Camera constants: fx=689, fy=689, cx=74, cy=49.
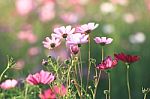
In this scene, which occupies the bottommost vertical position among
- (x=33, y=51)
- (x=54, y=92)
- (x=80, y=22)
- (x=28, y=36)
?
(x=54, y=92)

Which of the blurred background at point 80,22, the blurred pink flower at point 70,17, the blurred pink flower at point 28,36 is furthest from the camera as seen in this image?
the blurred pink flower at point 70,17

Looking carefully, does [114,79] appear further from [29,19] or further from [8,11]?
[8,11]

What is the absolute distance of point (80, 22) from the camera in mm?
5473

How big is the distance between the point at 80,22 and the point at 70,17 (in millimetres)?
91

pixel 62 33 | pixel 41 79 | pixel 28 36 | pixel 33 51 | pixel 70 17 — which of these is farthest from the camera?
pixel 70 17

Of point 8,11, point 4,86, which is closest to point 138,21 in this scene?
point 8,11

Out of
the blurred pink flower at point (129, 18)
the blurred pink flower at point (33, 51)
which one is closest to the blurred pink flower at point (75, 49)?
the blurred pink flower at point (33, 51)

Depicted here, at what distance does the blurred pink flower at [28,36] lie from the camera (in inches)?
208

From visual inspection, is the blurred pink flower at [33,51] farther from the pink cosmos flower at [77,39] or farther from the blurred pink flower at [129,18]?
the pink cosmos flower at [77,39]

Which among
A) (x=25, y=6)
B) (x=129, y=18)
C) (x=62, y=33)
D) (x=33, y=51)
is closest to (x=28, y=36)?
(x=33, y=51)

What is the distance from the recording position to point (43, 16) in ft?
18.4

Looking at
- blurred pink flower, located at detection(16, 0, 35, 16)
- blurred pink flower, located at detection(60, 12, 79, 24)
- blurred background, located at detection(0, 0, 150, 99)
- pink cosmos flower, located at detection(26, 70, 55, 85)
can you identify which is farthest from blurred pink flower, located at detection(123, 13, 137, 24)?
pink cosmos flower, located at detection(26, 70, 55, 85)

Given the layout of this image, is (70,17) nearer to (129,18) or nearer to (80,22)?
(80,22)

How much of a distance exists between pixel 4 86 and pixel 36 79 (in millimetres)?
358
